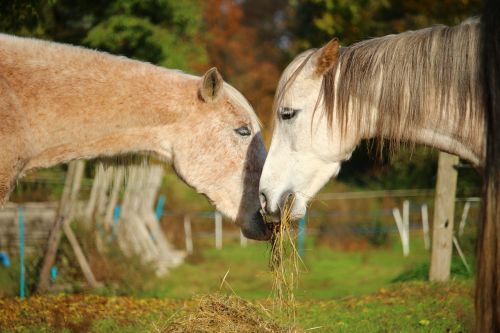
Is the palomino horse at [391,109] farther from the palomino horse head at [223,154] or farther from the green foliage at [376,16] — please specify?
the green foliage at [376,16]

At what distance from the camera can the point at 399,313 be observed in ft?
23.8

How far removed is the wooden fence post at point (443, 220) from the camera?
9281mm

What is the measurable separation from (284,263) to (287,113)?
1.22 meters

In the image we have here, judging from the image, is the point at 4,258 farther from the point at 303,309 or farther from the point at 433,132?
the point at 433,132

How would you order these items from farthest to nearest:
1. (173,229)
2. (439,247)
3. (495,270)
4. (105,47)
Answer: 1. (173,229)
2. (105,47)
3. (439,247)
4. (495,270)

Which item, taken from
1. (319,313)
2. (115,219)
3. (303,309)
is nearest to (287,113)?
(319,313)

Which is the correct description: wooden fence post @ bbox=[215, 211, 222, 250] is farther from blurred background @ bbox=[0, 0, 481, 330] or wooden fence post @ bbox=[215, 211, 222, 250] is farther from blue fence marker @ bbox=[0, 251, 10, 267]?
blue fence marker @ bbox=[0, 251, 10, 267]

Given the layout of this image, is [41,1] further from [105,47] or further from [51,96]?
[51,96]

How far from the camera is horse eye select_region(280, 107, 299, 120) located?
193 inches

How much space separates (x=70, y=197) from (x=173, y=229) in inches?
377

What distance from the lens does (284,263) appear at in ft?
17.4

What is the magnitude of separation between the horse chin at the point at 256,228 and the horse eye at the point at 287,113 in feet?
3.34

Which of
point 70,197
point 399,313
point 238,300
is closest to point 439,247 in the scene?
point 399,313

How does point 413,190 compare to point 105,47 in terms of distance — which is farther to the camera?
point 413,190
